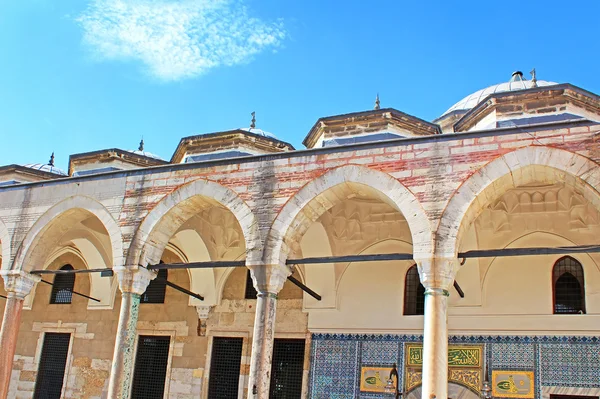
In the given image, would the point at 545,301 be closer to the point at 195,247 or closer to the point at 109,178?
the point at 195,247

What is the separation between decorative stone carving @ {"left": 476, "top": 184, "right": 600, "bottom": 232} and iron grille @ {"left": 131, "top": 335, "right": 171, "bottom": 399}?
558cm

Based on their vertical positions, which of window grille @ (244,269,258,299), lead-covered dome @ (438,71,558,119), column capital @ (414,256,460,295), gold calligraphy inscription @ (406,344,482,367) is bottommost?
gold calligraphy inscription @ (406,344,482,367)

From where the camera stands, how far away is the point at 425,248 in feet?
23.0

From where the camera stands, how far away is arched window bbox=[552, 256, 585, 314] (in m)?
8.69

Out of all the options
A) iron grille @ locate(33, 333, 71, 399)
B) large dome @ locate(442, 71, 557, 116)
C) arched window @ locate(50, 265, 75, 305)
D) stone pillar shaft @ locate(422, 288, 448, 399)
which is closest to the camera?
stone pillar shaft @ locate(422, 288, 448, 399)

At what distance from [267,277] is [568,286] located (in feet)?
13.6

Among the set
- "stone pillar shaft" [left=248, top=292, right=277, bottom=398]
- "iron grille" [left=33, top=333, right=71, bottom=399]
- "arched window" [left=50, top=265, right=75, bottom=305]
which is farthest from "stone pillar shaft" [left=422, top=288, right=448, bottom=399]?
"arched window" [left=50, top=265, right=75, bottom=305]

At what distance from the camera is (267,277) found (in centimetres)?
773

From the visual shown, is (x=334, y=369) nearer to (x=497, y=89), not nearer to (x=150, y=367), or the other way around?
(x=150, y=367)

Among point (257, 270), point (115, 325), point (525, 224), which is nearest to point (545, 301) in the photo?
point (525, 224)

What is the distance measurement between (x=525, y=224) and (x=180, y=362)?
583 centimetres

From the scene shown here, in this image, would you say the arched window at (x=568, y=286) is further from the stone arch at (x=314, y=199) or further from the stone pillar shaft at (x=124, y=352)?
the stone pillar shaft at (x=124, y=352)

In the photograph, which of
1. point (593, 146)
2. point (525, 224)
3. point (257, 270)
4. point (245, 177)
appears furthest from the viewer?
point (525, 224)

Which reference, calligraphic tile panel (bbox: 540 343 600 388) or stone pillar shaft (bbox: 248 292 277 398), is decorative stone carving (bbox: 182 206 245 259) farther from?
calligraphic tile panel (bbox: 540 343 600 388)
